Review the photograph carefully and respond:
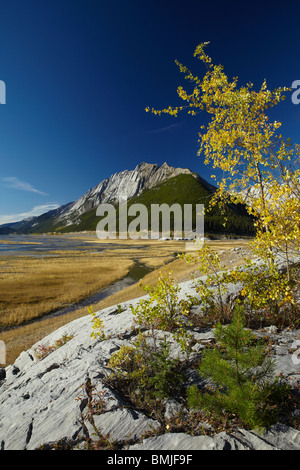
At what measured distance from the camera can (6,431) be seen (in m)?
4.63

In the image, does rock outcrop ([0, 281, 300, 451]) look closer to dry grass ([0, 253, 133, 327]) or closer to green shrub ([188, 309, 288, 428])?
green shrub ([188, 309, 288, 428])

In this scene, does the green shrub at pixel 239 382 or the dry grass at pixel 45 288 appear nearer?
the green shrub at pixel 239 382

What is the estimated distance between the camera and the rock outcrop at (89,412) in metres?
3.36

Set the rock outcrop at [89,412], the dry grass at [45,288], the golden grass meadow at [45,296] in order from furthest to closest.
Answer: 1. the dry grass at [45,288]
2. the golden grass meadow at [45,296]
3. the rock outcrop at [89,412]

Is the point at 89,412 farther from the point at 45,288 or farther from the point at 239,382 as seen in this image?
the point at 45,288

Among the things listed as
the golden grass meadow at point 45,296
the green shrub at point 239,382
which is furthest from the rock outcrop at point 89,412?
the golden grass meadow at point 45,296

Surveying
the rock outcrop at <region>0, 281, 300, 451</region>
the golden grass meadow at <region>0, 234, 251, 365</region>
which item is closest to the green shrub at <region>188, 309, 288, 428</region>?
the rock outcrop at <region>0, 281, 300, 451</region>

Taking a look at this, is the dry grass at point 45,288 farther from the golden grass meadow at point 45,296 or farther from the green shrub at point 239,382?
the green shrub at point 239,382

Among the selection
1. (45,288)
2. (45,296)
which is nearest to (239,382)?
(45,296)

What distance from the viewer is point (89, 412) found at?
446cm

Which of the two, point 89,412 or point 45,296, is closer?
point 89,412

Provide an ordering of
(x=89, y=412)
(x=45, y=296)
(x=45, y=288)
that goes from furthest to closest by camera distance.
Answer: (x=45, y=288) → (x=45, y=296) → (x=89, y=412)
